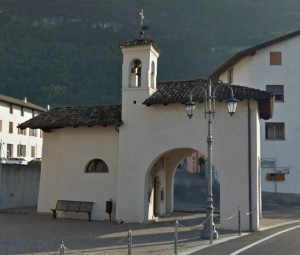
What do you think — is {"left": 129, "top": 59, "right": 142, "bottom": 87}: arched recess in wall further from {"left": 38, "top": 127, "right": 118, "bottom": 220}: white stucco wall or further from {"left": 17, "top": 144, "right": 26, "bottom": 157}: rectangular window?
{"left": 17, "top": 144, "right": 26, "bottom": 157}: rectangular window

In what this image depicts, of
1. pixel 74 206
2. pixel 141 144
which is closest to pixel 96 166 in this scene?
pixel 74 206

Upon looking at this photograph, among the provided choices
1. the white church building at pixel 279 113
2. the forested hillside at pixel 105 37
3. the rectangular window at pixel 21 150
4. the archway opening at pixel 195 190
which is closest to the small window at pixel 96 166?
the archway opening at pixel 195 190

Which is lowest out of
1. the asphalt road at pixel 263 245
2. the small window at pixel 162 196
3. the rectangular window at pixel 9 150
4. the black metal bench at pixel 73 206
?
the asphalt road at pixel 263 245

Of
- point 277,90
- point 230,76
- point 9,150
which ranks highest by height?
point 230,76

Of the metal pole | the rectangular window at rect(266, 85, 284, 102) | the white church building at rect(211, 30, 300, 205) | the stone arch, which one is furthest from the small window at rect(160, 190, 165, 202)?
the rectangular window at rect(266, 85, 284, 102)

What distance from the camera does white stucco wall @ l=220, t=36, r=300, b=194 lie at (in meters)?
30.1

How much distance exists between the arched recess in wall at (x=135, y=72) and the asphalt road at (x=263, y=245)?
27.0 feet

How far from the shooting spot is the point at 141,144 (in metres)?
18.0

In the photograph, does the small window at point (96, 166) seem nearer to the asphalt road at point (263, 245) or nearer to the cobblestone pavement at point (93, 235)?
the cobblestone pavement at point (93, 235)

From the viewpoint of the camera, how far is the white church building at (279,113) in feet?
98.5

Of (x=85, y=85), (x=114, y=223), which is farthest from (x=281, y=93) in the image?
(x=85, y=85)

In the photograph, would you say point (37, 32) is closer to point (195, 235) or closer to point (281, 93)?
point (281, 93)

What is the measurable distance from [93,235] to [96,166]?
5357 millimetres

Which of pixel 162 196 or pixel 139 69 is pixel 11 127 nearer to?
pixel 162 196
